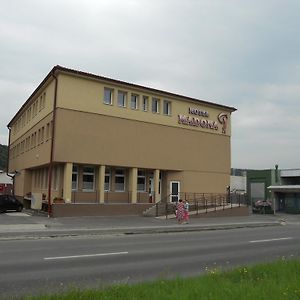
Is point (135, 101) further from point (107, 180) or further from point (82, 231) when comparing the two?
point (82, 231)

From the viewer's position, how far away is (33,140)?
136ft

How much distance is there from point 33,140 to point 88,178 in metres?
9.10

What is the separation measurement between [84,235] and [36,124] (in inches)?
836

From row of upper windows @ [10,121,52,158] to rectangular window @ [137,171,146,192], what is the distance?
25.5 ft

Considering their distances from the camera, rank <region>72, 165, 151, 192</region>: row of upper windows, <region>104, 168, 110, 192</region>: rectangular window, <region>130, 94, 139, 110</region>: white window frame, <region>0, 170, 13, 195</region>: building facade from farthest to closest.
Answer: <region>0, 170, 13, 195</region>: building facade
<region>130, 94, 139, 110</region>: white window frame
<region>104, 168, 110, 192</region>: rectangular window
<region>72, 165, 151, 192</region>: row of upper windows

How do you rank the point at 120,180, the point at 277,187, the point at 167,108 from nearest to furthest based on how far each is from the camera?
the point at 120,180 → the point at 167,108 → the point at 277,187

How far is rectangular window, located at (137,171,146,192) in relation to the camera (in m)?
38.0

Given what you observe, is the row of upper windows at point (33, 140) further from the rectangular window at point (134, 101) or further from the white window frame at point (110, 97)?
the rectangular window at point (134, 101)

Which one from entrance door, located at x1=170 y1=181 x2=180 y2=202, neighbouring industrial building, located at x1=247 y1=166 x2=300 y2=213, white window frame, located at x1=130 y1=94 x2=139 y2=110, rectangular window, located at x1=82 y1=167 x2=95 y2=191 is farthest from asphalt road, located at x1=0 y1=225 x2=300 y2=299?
neighbouring industrial building, located at x1=247 y1=166 x2=300 y2=213

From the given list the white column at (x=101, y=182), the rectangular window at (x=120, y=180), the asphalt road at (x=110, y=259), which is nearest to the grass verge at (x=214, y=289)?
the asphalt road at (x=110, y=259)

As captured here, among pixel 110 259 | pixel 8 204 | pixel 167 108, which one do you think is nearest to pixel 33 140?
pixel 8 204

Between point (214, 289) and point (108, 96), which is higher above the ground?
point (108, 96)

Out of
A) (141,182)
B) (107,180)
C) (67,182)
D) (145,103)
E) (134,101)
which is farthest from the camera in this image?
(141,182)

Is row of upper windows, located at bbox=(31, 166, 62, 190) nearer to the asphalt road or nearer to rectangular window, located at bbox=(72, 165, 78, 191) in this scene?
rectangular window, located at bbox=(72, 165, 78, 191)
